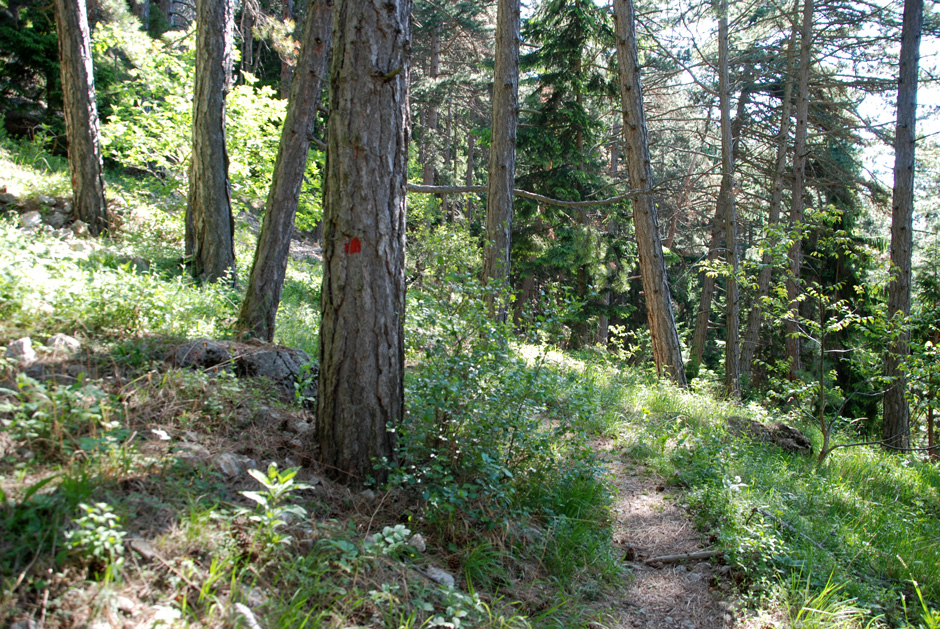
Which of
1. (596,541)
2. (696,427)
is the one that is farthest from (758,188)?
(596,541)

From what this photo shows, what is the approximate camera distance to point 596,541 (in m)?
3.58

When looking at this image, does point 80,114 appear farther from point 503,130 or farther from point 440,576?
point 440,576

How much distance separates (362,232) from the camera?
3.29 metres

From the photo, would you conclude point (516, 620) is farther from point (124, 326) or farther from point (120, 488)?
point (124, 326)

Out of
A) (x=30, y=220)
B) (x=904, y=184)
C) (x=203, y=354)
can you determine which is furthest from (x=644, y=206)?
(x=30, y=220)

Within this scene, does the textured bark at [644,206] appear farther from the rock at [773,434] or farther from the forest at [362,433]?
the rock at [773,434]

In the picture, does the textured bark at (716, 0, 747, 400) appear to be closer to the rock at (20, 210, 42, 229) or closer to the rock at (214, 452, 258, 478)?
the rock at (214, 452, 258, 478)

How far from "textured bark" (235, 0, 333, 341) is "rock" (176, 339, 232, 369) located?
1.25 meters

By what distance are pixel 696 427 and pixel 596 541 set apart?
3347 millimetres

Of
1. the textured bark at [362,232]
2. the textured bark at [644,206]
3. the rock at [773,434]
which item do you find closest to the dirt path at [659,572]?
the textured bark at [362,232]

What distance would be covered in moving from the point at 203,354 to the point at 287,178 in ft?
8.14

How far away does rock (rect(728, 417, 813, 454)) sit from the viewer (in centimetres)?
668

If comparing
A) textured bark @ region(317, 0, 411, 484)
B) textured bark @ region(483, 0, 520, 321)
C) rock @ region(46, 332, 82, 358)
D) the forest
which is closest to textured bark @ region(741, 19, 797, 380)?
the forest

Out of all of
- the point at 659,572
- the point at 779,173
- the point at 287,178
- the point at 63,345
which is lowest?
the point at 659,572
